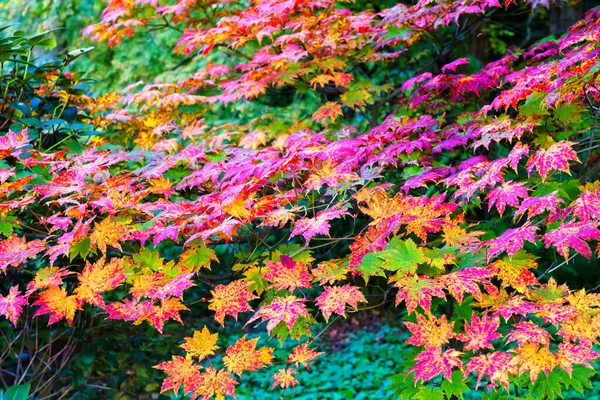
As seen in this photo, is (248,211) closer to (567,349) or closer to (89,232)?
(89,232)

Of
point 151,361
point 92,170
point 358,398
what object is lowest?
point 358,398

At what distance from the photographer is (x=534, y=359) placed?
1735 mm

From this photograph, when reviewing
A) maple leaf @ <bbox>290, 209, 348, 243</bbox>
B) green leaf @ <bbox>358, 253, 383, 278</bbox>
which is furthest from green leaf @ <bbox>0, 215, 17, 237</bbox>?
green leaf @ <bbox>358, 253, 383, 278</bbox>

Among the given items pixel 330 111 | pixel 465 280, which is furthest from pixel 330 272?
pixel 330 111

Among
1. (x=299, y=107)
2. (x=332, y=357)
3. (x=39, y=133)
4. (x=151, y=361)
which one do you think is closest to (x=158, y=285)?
(x=39, y=133)

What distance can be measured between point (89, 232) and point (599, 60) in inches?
74.9

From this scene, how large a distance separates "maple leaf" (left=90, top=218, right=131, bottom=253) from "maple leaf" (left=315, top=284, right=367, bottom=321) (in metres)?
0.76

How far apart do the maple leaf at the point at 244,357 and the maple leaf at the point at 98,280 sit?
0.46 metres

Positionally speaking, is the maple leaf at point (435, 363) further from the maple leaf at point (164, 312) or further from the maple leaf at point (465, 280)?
the maple leaf at point (164, 312)

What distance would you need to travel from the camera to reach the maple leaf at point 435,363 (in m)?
1.76

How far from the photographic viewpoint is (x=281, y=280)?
204 centimetres

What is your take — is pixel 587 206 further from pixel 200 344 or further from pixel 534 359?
pixel 200 344

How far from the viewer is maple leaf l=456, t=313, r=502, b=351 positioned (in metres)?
1.81

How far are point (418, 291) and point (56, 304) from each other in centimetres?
125
